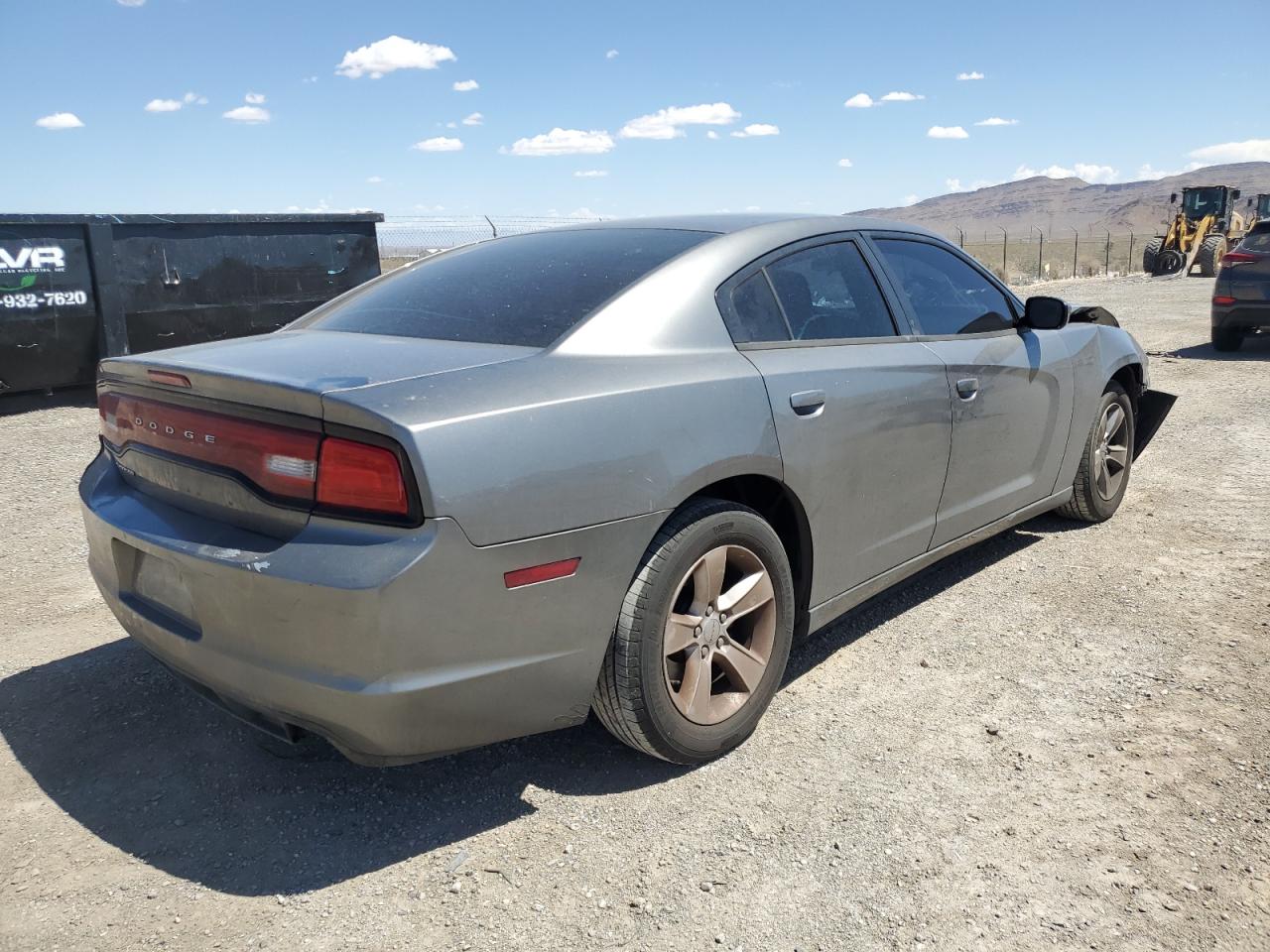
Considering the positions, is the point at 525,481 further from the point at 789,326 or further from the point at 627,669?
the point at 789,326

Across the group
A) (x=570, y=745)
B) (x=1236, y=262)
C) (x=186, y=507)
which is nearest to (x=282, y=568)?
(x=186, y=507)

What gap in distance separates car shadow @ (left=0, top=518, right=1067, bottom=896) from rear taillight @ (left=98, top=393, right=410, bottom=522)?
2.37ft

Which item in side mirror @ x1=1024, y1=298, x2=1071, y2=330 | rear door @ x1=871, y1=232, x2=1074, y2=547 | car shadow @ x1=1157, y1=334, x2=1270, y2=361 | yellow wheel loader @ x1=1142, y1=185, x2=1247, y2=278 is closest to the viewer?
rear door @ x1=871, y1=232, x2=1074, y2=547

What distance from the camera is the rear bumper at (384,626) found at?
210cm

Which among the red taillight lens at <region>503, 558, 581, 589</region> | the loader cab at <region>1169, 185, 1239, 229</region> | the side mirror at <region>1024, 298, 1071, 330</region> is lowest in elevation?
the red taillight lens at <region>503, 558, 581, 589</region>

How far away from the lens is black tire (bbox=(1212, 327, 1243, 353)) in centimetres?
1112

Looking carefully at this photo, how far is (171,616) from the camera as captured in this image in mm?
2490

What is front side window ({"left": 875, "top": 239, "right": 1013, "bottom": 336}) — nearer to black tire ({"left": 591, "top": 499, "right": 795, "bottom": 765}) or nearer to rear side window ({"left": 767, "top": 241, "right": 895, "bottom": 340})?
rear side window ({"left": 767, "top": 241, "right": 895, "bottom": 340})

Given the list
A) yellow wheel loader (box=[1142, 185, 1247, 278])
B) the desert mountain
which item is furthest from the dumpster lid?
the desert mountain

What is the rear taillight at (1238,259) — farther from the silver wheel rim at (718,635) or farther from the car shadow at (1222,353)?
the silver wheel rim at (718,635)

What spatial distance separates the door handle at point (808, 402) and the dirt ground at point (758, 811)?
1001 millimetres

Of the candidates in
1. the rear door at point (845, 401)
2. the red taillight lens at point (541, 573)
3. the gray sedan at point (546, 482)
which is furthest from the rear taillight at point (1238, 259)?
the red taillight lens at point (541, 573)

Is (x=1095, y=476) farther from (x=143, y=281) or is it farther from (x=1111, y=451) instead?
(x=143, y=281)

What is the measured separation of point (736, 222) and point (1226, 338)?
1036cm
